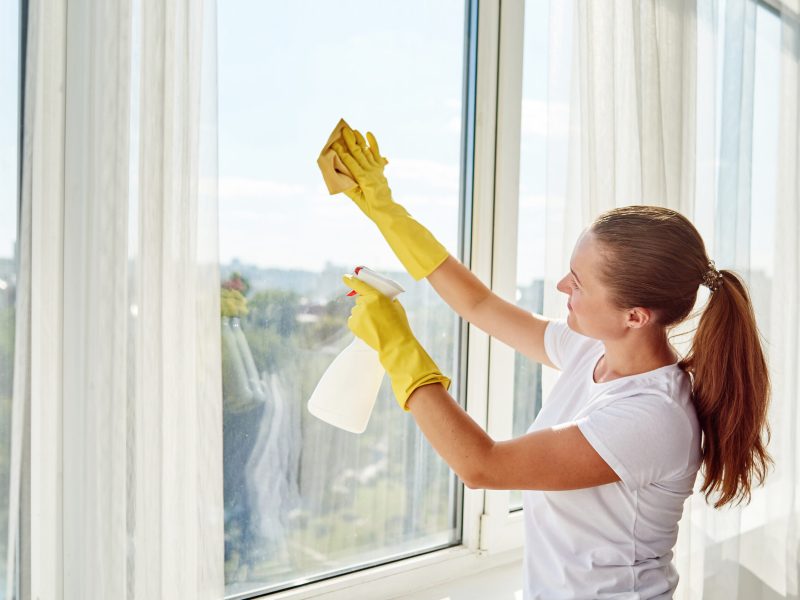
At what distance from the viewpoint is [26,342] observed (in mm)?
961

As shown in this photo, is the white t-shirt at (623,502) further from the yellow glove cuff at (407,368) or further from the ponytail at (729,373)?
the yellow glove cuff at (407,368)

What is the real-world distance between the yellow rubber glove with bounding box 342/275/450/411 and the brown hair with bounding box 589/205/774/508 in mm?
308

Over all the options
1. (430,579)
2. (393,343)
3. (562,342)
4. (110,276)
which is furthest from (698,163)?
(110,276)

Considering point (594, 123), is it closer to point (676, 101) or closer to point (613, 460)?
point (676, 101)

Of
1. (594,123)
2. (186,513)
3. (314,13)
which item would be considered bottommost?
(186,513)

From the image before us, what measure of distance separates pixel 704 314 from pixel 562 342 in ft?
0.89

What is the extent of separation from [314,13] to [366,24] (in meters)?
0.12

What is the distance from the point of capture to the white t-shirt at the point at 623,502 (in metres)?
1.06

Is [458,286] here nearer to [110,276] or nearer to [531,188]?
[531,188]

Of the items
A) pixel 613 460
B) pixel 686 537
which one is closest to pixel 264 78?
pixel 613 460

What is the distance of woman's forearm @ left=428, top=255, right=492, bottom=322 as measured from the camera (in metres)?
1.33

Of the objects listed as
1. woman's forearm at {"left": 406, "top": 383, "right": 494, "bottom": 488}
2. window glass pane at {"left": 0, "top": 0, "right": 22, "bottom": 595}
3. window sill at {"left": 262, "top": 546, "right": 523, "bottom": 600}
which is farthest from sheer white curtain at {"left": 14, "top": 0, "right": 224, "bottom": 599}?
window sill at {"left": 262, "top": 546, "right": 523, "bottom": 600}

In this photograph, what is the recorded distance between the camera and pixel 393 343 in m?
1.09

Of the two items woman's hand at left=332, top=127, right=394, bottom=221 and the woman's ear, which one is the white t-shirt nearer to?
the woman's ear
